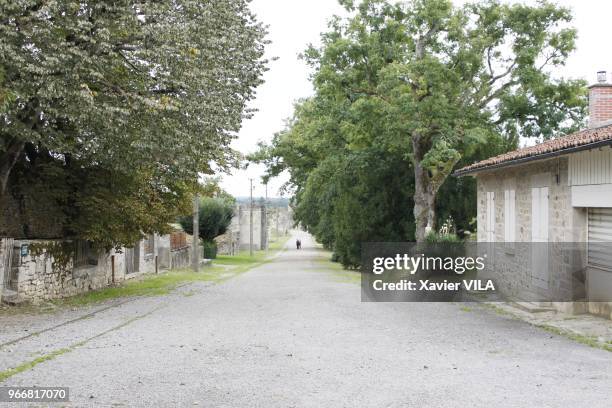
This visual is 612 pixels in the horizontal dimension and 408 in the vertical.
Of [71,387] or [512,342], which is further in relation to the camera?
[512,342]

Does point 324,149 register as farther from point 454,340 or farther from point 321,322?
point 454,340

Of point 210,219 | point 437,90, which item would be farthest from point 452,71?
point 210,219

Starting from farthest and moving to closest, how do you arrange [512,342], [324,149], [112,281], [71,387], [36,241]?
1. [324,149]
2. [112,281]
3. [36,241]
4. [512,342]
5. [71,387]

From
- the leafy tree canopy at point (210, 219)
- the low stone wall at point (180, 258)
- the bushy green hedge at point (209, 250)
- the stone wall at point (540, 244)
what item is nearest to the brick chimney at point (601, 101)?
the stone wall at point (540, 244)

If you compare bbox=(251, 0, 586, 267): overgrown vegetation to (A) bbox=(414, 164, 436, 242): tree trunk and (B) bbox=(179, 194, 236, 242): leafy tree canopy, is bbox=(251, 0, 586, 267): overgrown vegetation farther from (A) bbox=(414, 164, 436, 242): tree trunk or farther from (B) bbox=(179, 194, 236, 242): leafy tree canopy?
(B) bbox=(179, 194, 236, 242): leafy tree canopy

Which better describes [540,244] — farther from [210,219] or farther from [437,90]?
[210,219]

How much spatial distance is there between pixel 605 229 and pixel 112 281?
55.3ft

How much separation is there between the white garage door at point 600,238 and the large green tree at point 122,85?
27.2 ft

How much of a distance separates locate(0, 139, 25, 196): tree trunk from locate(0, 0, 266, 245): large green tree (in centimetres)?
2

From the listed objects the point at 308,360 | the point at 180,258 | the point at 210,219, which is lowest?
the point at 308,360

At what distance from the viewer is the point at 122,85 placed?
1448cm

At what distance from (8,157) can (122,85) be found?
3590 mm

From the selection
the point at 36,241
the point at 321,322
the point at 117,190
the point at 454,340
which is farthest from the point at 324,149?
the point at 454,340

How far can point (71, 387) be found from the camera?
6738mm
